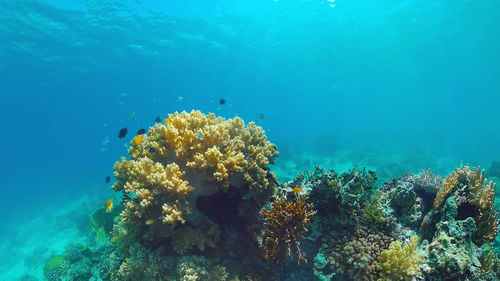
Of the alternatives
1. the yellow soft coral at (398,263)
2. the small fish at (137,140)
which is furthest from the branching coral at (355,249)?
the small fish at (137,140)

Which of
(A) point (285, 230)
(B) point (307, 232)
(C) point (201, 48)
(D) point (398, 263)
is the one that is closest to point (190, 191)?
(A) point (285, 230)

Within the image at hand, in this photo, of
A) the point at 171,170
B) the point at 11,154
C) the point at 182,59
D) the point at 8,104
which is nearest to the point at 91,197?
the point at 171,170

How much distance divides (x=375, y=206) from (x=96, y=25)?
36.2m

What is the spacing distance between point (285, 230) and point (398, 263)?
182 cm

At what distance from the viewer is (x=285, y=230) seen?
173 inches

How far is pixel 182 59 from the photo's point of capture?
54344 mm

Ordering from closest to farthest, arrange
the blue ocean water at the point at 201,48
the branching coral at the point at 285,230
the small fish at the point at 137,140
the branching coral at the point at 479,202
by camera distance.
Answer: the branching coral at the point at 285,230
the branching coral at the point at 479,202
the small fish at the point at 137,140
the blue ocean water at the point at 201,48

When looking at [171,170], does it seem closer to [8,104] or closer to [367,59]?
[8,104]

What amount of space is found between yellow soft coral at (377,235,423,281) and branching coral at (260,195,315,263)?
125 cm

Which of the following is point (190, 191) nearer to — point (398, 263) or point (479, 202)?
point (398, 263)

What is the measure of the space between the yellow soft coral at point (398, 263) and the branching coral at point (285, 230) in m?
1.25

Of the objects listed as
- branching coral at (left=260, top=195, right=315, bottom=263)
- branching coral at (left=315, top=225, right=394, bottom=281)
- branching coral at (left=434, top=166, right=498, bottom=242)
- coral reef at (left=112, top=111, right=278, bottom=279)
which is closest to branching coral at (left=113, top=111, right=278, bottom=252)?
coral reef at (left=112, top=111, right=278, bottom=279)

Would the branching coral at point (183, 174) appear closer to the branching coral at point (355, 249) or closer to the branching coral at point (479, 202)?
the branching coral at point (355, 249)

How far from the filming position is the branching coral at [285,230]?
4359mm
